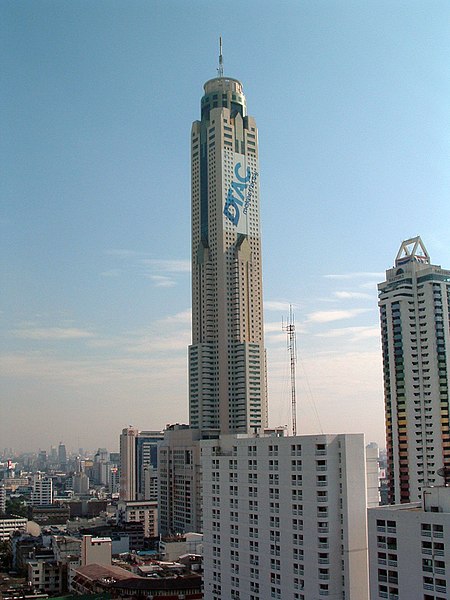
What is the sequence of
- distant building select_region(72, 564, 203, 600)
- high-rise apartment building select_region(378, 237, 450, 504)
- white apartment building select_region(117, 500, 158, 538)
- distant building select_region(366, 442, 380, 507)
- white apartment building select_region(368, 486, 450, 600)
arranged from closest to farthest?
white apartment building select_region(368, 486, 450, 600), distant building select_region(366, 442, 380, 507), distant building select_region(72, 564, 203, 600), high-rise apartment building select_region(378, 237, 450, 504), white apartment building select_region(117, 500, 158, 538)

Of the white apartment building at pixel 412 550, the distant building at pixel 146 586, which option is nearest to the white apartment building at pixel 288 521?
the white apartment building at pixel 412 550

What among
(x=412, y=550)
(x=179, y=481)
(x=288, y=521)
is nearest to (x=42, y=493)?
(x=179, y=481)

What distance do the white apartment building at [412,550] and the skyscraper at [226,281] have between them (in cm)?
2062

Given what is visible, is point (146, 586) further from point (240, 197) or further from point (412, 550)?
point (240, 197)

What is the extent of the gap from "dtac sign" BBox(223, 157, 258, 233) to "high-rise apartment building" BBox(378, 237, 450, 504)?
9295 millimetres

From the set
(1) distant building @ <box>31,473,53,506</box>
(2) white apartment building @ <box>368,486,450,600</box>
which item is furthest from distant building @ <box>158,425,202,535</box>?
(1) distant building @ <box>31,473,53,506</box>

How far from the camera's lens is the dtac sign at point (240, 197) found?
31.5 m

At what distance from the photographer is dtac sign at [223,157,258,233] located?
3152 centimetres

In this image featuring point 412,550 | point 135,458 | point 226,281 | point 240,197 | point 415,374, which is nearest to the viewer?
point 412,550

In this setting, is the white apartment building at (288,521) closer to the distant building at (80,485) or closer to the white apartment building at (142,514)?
the white apartment building at (142,514)

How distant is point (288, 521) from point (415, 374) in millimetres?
13651

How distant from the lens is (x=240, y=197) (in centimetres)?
3188

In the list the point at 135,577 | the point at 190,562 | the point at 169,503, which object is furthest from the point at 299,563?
the point at 169,503

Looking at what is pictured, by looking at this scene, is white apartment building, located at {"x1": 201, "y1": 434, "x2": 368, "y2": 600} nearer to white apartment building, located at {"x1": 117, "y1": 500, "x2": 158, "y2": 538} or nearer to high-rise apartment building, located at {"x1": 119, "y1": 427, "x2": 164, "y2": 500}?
white apartment building, located at {"x1": 117, "y1": 500, "x2": 158, "y2": 538}
